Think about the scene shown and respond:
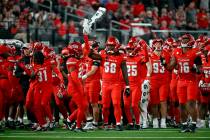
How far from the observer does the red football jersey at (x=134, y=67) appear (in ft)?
74.8

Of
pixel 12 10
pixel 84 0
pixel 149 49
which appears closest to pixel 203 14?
pixel 84 0

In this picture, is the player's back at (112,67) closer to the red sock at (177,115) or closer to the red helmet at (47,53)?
the red helmet at (47,53)

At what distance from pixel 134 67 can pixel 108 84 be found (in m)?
1.08

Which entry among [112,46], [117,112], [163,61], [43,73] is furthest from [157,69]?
[43,73]

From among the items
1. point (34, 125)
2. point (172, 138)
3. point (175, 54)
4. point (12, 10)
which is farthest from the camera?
point (12, 10)

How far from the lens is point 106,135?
2089 centimetres

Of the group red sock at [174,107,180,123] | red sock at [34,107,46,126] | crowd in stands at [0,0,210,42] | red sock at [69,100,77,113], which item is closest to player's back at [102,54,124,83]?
red sock at [69,100,77,113]

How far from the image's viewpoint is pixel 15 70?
76.2 ft

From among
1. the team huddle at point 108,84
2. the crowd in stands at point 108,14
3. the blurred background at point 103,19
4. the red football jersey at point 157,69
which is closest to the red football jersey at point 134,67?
the team huddle at point 108,84

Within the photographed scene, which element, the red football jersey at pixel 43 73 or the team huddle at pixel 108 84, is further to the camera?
the red football jersey at pixel 43 73

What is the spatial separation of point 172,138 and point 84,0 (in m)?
15.6

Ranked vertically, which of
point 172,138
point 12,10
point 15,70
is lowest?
point 172,138

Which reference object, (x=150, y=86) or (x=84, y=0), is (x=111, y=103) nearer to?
(x=150, y=86)

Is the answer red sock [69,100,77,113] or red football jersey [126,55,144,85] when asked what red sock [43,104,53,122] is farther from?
red football jersey [126,55,144,85]
